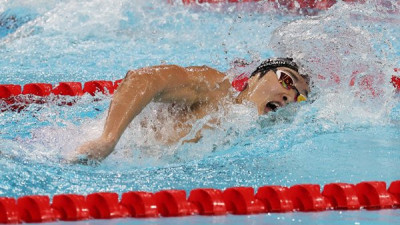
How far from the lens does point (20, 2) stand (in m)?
7.43

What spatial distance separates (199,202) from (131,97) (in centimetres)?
46

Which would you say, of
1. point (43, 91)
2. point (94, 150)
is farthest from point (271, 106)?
point (43, 91)

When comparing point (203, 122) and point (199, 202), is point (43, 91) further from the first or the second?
point (199, 202)

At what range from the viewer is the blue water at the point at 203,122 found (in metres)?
2.46

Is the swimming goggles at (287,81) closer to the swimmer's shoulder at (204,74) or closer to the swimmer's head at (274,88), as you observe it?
the swimmer's head at (274,88)

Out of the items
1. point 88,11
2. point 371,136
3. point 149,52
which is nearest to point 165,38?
point 149,52

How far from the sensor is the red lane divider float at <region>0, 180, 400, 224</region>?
191 centimetres

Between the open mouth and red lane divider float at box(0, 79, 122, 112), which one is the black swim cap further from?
red lane divider float at box(0, 79, 122, 112)

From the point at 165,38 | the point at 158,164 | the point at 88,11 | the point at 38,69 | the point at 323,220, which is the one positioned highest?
the point at 88,11

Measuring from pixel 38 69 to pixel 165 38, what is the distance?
69.1 inches

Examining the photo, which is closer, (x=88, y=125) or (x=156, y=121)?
(x=156, y=121)

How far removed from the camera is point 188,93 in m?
2.55

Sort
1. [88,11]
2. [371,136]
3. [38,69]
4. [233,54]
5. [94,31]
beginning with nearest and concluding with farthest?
[371,136] < [38,69] < [233,54] < [94,31] < [88,11]

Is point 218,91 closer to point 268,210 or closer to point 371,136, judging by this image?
point 268,210
